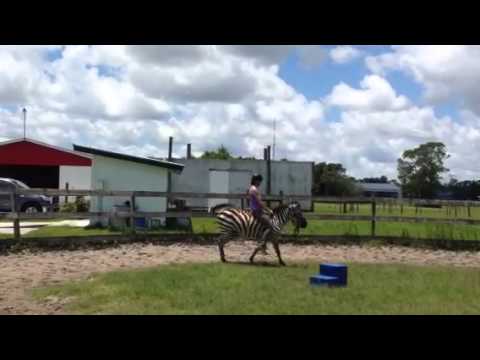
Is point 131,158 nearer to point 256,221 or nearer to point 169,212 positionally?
point 169,212

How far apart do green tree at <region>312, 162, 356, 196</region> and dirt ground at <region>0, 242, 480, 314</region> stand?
5649 centimetres

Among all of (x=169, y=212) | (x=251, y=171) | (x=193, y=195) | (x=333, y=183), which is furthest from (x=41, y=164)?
(x=333, y=183)

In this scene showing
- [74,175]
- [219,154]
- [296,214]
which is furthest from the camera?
[219,154]

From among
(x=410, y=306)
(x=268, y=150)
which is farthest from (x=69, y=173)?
(x=410, y=306)

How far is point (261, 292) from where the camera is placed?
7.90 metres

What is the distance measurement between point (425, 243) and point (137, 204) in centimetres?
961

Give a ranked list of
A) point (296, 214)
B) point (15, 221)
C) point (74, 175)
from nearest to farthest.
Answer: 1. point (296, 214)
2. point (15, 221)
3. point (74, 175)

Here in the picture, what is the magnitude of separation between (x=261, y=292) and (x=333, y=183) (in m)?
68.1

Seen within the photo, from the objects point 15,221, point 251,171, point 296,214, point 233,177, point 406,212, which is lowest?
point 406,212
